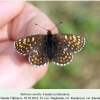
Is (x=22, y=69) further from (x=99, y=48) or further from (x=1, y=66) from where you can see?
(x=99, y=48)

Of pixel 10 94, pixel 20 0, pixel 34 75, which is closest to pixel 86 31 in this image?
pixel 20 0

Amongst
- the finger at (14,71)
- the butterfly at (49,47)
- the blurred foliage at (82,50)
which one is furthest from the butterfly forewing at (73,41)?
the blurred foliage at (82,50)

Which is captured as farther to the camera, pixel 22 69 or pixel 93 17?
pixel 93 17

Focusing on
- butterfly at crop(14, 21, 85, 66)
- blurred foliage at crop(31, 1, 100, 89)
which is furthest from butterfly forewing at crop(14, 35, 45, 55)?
blurred foliage at crop(31, 1, 100, 89)

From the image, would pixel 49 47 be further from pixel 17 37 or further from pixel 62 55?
pixel 17 37

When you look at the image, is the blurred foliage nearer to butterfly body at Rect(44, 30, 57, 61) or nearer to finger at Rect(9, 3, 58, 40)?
finger at Rect(9, 3, 58, 40)
